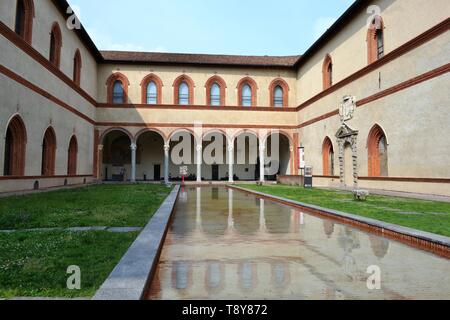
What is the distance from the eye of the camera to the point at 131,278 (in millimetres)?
3406

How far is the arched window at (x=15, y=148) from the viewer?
47.0ft

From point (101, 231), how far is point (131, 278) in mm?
2934

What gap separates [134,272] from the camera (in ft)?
11.8

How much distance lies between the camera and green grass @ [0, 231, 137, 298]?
10.8 feet

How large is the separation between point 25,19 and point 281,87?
20.2 metres

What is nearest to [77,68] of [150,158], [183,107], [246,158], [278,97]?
[183,107]

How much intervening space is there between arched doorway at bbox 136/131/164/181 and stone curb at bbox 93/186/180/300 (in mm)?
29034

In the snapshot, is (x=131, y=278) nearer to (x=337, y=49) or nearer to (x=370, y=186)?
(x=370, y=186)

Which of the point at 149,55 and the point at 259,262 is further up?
the point at 149,55

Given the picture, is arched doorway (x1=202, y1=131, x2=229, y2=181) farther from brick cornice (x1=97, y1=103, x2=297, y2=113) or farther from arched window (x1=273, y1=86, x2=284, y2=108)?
arched window (x1=273, y1=86, x2=284, y2=108)

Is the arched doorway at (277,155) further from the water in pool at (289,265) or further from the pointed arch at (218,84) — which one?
the water in pool at (289,265)

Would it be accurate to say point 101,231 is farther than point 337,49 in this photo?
No
